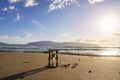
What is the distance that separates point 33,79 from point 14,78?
1591 millimetres

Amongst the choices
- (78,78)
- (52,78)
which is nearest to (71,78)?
(78,78)

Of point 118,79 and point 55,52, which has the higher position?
point 55,52

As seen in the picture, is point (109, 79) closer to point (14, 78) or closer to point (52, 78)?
point (52, 78)

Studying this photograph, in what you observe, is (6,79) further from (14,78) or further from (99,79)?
(99,79)

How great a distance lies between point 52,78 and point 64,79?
101 centimetres

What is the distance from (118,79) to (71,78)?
3.86m

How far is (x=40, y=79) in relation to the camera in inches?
603

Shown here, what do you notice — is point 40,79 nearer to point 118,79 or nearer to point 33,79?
point 33,79

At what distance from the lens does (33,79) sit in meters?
15.3

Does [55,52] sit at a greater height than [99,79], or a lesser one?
greater

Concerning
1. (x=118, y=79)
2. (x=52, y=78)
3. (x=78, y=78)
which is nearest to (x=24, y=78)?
(x=52, y=78)

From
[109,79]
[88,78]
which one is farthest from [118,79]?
[88,78]

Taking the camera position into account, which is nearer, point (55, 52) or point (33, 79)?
point (33, 79)

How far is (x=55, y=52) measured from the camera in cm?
2427
